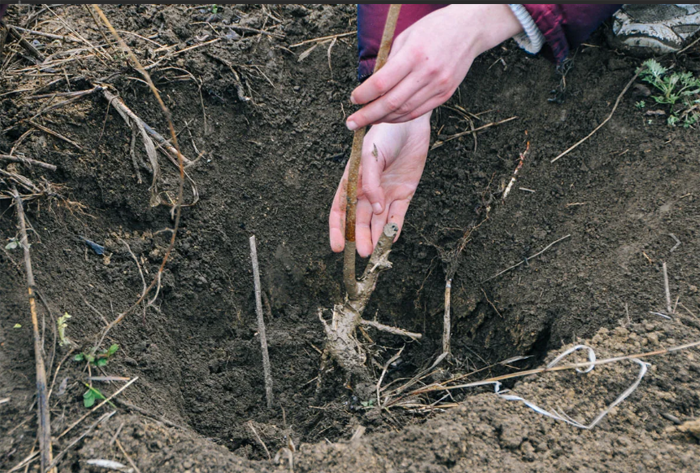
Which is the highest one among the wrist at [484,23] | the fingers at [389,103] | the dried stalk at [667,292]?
the wrist at [484,23]

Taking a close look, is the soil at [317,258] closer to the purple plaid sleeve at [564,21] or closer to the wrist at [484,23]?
the purple plaid sleeve at [564,21]

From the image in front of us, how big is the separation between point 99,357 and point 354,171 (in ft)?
3.01

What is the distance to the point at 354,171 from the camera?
145 centimetres

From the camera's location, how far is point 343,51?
7.37ft

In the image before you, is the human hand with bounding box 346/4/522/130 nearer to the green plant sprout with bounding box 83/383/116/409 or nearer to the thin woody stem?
the thin woody stem

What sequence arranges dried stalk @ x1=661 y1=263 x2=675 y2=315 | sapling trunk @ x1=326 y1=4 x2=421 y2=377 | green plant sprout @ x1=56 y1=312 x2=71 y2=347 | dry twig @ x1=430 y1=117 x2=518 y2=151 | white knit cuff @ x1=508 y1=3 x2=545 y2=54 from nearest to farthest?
green plant sprout @ x1=56 y1=312 x2=71 y2=347 < dried stalk @ x1=661 y1=263 x2=675 y2=315 < white knit cuff @ x1=508 y1=3 x2=545 y2=54 < sapling trunk @ x1=326 y1=4 x2=421 y2=377 < dry twig @ x1=430 y1=117 x2=518 y2=151

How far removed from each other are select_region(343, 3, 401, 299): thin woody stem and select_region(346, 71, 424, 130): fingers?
32mm

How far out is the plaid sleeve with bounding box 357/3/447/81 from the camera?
6.44 feet

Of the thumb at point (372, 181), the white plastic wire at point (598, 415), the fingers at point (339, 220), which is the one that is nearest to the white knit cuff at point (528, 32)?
the thumb at point (372, 181)

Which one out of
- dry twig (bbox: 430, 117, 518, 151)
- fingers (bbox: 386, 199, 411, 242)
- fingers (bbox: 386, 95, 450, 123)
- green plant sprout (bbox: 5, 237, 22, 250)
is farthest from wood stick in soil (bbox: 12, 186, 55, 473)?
dry twig (bbox: 430, 117, 518, 151)

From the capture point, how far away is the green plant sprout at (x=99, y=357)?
1324 millimetres

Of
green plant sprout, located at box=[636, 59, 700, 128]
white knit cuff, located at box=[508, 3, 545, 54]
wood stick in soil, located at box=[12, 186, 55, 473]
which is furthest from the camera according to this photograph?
green plant sprout, located at box=[636, 59, 700, 128]

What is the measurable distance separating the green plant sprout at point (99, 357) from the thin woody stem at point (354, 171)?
78cm

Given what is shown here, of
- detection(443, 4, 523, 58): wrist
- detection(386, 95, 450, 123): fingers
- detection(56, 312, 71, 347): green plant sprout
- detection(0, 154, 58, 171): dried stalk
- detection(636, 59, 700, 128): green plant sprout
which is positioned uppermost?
detection(443, 4, 523, 58): wrist
